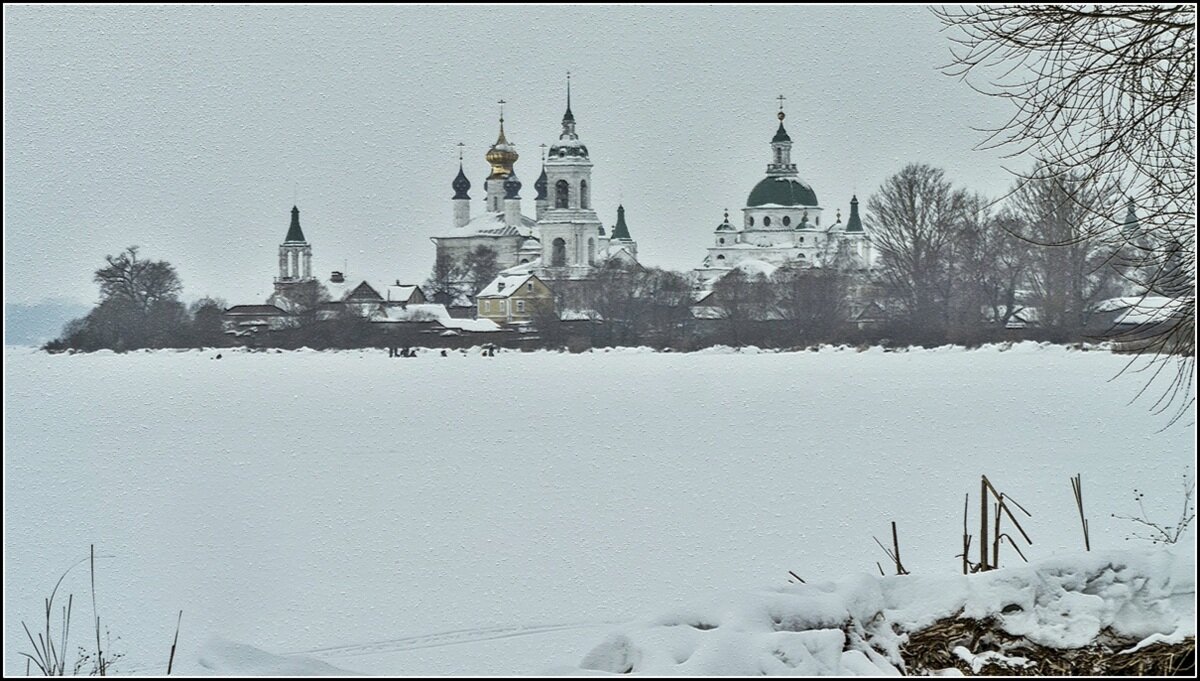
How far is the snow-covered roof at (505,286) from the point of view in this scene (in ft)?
120

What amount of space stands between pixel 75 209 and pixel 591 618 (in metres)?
26.8

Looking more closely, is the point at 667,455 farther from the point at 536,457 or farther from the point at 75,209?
the point at 75,209

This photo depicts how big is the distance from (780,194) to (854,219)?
9.47 ft

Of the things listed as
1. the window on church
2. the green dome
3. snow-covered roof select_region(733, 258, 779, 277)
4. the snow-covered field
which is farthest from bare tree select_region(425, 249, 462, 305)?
the snow-covered field

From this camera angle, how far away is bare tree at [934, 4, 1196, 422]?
126 inches

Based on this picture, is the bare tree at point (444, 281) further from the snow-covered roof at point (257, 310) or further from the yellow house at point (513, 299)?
the snow-covered roof at point (257, 310)

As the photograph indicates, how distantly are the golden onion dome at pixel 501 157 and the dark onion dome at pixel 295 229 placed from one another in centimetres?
1096

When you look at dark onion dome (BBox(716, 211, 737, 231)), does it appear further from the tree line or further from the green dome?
the tree line

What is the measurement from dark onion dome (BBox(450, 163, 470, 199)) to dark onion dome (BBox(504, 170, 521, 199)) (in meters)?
1.68

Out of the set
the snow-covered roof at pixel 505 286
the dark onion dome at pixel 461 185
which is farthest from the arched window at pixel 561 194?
the snow-covered roof at pixel 505 286

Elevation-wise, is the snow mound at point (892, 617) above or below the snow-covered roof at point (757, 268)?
below

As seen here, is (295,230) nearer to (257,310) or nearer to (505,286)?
(505,286)

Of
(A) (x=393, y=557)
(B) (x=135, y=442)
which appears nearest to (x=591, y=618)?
(A) (x=393, y=557)

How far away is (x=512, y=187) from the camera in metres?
50.7
